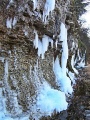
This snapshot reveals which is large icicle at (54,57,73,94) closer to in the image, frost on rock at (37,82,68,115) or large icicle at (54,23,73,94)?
large icicle at (54,23,73,94)

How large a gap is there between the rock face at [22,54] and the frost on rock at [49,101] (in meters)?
0.21

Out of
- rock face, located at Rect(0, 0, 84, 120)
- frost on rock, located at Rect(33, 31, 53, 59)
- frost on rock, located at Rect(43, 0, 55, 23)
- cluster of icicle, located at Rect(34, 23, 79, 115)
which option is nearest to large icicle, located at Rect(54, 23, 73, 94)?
cluster of icicle, located at Rect(34, 23, 79, 115)

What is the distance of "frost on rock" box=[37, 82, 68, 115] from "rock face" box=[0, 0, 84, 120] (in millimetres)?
214

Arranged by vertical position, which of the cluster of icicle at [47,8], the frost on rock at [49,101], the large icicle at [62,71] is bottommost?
the frost on rock at [49,101]

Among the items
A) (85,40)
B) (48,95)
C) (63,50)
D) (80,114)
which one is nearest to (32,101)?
(48,95)

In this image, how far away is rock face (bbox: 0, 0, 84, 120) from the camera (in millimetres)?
10570

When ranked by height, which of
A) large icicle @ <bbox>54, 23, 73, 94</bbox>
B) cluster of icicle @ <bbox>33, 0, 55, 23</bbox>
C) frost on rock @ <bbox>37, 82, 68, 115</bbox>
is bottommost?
frost on rock @ <bbox>37, 82, 68, 115</bbox>

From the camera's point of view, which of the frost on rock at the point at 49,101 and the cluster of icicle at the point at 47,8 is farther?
the cluster of icicle at the point at 47,8

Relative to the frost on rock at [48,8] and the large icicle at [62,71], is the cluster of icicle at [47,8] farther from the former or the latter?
the large icicle at [62,71]

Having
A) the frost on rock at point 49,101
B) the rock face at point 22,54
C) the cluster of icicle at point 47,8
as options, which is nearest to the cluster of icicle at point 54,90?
the frost on rock at point 49,101

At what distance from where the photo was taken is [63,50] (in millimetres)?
17391

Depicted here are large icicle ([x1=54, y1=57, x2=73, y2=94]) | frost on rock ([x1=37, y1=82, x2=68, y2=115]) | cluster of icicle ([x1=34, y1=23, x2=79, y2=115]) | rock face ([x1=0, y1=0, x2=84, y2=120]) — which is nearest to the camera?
rock face ([x1=0, y1=0, x2=84, y2=120])

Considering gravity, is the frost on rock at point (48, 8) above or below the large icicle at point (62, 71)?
above

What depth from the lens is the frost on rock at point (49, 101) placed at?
11.6 m
